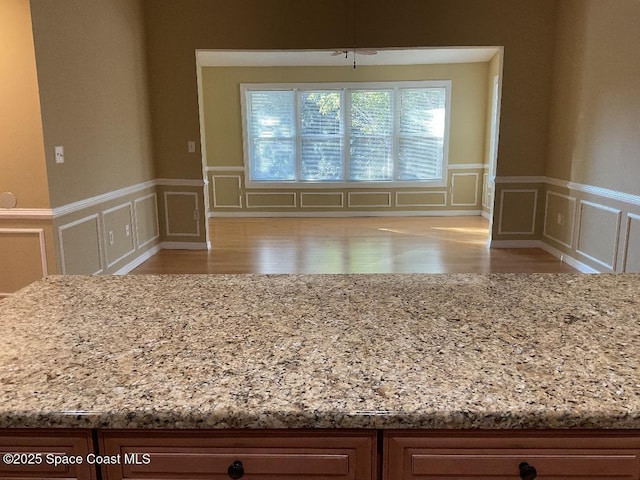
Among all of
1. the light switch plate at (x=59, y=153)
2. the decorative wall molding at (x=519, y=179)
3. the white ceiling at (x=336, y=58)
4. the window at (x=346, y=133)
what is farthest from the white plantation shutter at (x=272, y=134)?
the light switch plate at (x=59, y=153)

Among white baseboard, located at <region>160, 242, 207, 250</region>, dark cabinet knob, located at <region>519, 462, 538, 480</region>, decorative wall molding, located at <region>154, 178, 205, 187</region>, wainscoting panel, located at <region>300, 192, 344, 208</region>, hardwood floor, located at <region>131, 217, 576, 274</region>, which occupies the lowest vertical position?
hardwood floor, located at <region>131, 217, 576, 274</region>

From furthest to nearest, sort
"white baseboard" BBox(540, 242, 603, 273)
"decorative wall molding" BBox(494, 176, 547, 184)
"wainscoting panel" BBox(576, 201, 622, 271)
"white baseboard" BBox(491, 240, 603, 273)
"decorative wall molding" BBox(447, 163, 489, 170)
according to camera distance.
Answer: "decorative wall molding" BBox(447, 163, 489, 170)
"decorative wall molding" BBox(494, 176, 547, 184)
"white baseboard" BBox(491, 240, 603, 273)
"white baseboard" BBox(540, 242, 603, 273)
"wainscoting panel" BBox(576, 201, 622, 271)

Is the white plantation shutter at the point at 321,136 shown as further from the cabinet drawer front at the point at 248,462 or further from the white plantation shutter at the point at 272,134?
the cabinet drawer front at the point at 248,462

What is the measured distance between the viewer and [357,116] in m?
8.11

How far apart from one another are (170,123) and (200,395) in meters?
5.23

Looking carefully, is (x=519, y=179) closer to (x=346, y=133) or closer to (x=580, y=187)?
(x=580, y=187)

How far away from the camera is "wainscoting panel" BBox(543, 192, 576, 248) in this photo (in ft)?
16.9

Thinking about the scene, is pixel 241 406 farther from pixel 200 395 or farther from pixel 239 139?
pixel 239 139

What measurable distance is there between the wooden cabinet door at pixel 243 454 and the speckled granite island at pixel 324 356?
47 mm

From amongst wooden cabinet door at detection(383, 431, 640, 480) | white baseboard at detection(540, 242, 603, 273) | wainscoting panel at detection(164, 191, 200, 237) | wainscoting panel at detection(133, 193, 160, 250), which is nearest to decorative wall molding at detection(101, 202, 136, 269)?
wainscoting panel at detection(133, 193, 160, 250)

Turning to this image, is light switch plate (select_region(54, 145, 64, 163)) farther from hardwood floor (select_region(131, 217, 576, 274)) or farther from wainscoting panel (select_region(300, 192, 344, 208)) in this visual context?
wainscoting panel (select_region(300, 192, 344, 208))

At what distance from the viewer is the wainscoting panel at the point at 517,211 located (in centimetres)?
579

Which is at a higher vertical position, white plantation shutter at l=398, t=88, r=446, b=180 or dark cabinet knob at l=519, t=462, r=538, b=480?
white plantation shutter at l=398, t=88, r=446, b=180

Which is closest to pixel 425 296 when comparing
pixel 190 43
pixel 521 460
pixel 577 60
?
pixel 521 460
